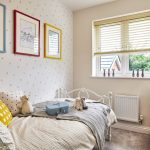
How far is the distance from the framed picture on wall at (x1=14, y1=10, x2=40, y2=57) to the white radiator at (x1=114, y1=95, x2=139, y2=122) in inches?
66.1

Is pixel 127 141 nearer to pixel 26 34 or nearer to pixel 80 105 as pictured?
pixel 80 105

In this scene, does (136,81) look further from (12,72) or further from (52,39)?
(12,72)

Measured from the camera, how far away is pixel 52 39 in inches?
105

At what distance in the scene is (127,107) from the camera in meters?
2.68

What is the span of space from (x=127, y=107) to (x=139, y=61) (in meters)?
0.88

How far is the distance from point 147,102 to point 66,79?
1.57 metres

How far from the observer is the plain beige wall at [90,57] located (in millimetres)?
2604

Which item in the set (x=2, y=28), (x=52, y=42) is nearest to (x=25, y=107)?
(x=2, y=28)

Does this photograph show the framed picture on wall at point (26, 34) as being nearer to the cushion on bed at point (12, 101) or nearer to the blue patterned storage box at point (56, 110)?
the cushion on bed at point (12, 101)

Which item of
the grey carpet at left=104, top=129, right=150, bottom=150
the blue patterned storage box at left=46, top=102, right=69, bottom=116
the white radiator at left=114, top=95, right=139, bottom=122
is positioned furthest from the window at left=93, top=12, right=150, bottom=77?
the blue patterned storage box at left=46, top=102, right=69, bottom=116

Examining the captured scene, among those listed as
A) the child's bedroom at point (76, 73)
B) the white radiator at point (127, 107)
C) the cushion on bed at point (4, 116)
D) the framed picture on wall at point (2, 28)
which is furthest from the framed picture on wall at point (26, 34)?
the white radiator at point (127, 107)

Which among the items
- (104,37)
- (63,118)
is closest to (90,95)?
(104,37)

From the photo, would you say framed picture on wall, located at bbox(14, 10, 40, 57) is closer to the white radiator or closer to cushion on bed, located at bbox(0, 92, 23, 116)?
cushion on bed, located at bbox(0, 92, 23, 116)

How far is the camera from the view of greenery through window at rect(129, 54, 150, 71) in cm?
272
